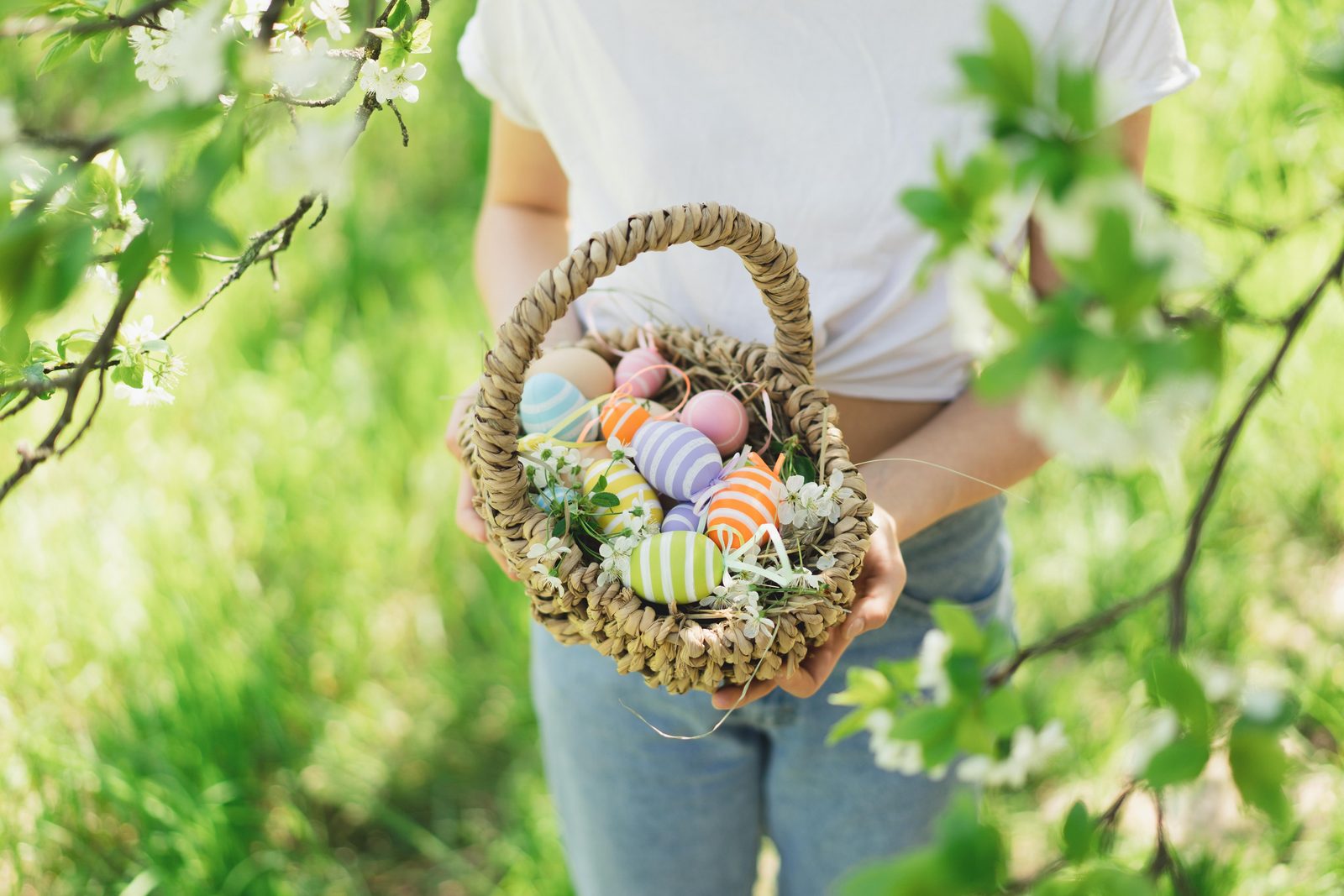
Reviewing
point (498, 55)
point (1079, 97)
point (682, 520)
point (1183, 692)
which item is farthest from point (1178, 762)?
point (498, 55)

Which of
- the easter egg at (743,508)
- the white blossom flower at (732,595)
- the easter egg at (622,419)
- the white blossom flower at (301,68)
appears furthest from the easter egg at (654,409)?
the white blossom flower at (301,68)

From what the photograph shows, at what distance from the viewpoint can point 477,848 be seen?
5.63 ft

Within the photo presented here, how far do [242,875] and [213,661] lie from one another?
1.07 feet

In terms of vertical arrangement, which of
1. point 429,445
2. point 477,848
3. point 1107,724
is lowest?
point 477,848

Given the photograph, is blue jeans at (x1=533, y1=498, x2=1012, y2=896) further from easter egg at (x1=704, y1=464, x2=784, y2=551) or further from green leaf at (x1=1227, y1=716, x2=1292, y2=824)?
green leaf at (x1=1227, y1=716, x2=1292, y2=824)

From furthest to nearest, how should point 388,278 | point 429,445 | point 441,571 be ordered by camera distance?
point 388,278 < point 429,445 < point 441,571

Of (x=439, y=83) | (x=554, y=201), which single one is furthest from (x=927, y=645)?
(x=439, y=83)

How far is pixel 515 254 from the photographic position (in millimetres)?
1113

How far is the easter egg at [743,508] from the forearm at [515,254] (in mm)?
298

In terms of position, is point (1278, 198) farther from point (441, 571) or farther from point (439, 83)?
point (439, 83)

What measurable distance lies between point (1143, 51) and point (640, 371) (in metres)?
0.52

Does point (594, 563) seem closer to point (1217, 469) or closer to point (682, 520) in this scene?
point (682, 520)

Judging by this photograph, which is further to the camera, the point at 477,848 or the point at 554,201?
the point at 477,848

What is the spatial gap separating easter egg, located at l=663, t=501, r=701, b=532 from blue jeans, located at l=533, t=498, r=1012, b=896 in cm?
16
